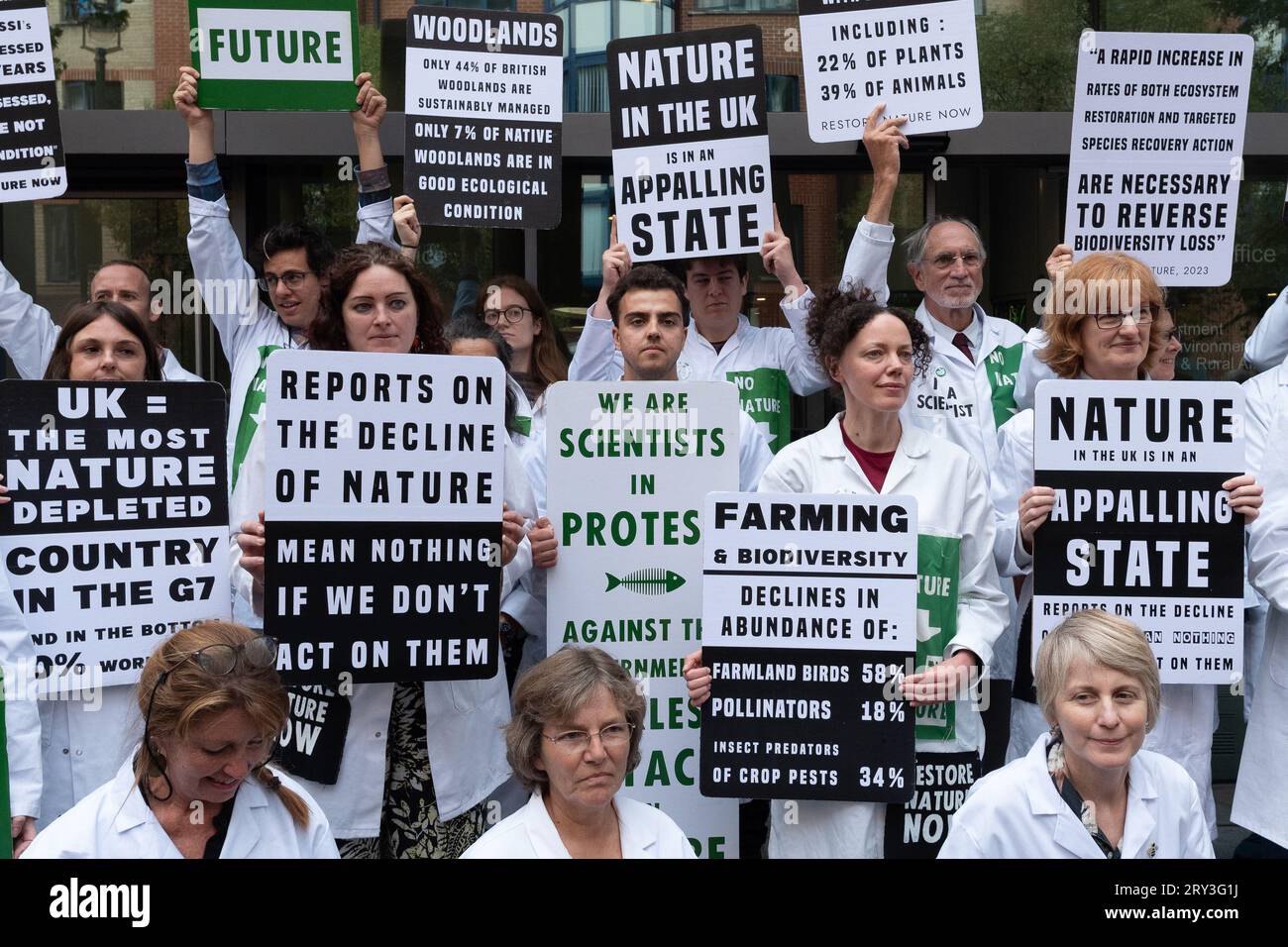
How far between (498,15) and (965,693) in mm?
3340

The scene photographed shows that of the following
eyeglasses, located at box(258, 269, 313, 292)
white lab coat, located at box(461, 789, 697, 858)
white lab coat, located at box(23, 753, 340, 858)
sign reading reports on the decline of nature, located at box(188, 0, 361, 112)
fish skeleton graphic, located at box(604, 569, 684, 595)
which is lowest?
white lab coat, located at box(461, 789, 697, 858)

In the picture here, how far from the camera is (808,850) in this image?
4133 mm

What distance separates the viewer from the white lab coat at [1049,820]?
11.4 ft

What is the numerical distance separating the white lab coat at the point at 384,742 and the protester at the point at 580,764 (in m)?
0.64

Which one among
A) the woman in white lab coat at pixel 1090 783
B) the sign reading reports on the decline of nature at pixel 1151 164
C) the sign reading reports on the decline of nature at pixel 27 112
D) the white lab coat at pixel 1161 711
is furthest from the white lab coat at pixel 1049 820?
the sign reading reports on the decline of nature at pixel 27 112

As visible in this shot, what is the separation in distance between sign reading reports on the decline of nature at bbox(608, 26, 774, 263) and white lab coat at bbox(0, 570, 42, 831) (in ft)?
8.40

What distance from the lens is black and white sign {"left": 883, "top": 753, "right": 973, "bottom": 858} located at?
4.11 meters

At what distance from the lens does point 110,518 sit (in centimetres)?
412

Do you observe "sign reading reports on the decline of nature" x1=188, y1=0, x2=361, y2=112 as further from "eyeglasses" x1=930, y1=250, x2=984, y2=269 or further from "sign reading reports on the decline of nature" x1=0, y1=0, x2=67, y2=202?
"eyeglasses" x1=930, y1=250, x2=984, y2=269

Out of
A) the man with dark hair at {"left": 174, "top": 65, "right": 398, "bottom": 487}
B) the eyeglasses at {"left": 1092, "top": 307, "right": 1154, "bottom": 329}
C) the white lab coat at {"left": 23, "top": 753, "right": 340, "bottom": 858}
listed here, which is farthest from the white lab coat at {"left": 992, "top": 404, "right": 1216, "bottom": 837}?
the man with dark hair at {"left": 174, "top": 65, "right": 398, "bottom": 487}

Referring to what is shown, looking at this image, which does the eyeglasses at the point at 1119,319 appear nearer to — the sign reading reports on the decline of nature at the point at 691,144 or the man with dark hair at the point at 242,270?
the sign reading reports on the decline of nature at the point at 691,144

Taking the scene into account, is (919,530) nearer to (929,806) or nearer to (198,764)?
(929,806)

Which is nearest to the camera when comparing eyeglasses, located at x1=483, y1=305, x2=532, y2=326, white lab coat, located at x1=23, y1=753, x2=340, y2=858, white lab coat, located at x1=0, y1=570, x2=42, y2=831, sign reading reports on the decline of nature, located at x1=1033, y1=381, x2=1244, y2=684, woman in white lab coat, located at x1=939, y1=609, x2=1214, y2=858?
white lab coat, located at x1=23, y1=753, x2=340, y2=858

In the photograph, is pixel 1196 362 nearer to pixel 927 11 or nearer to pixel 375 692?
pixel 927 11
